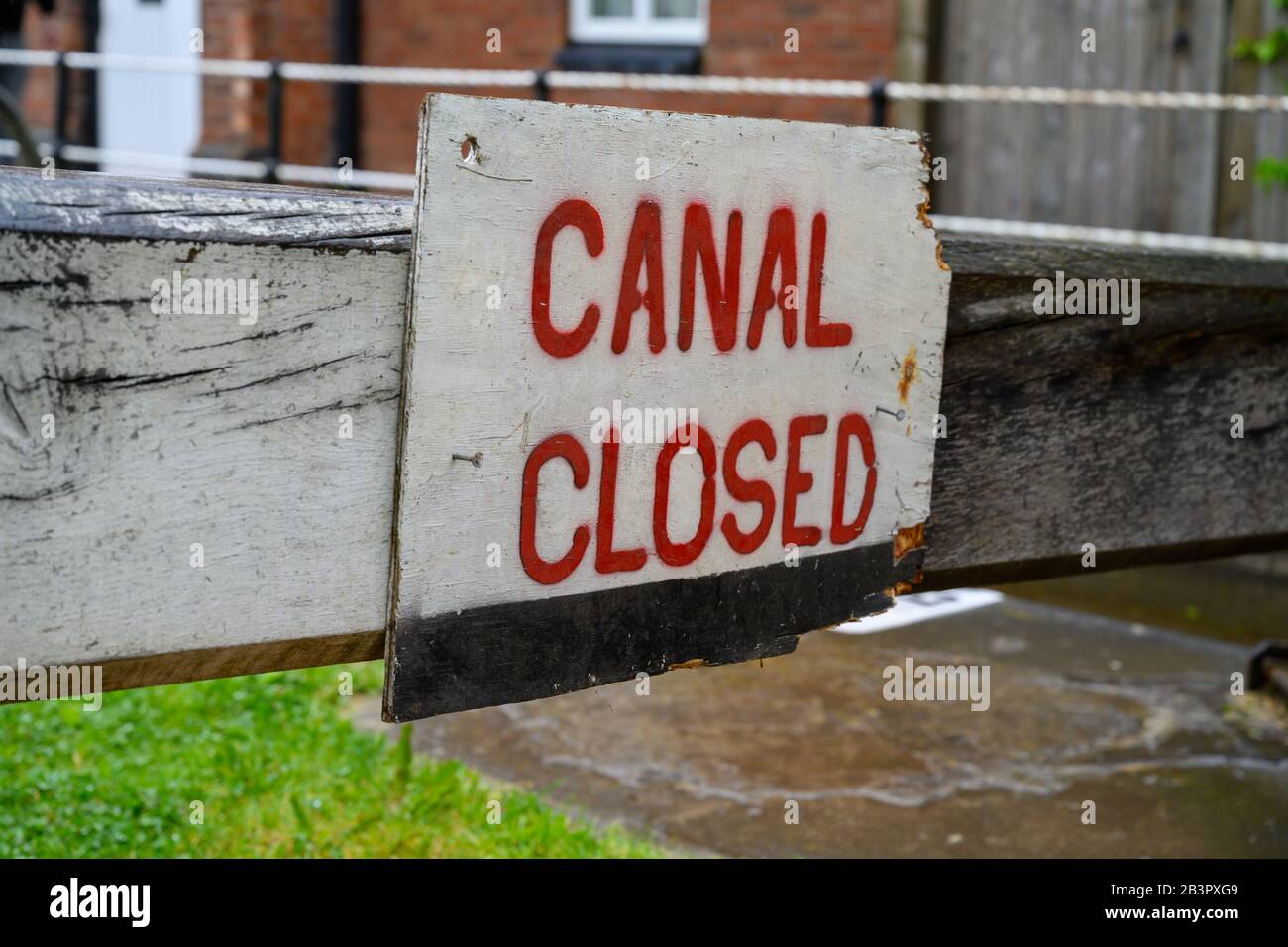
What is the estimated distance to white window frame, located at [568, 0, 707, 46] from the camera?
7.48 metres

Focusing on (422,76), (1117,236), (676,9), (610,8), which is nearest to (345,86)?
(422,76)

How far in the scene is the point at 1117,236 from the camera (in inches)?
229

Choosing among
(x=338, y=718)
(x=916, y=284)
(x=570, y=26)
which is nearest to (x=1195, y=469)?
(x=916, y=284)

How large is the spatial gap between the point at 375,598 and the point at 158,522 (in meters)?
0.18

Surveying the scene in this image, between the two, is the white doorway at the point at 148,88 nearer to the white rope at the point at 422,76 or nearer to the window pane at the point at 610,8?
the white rope at the point at 422,76

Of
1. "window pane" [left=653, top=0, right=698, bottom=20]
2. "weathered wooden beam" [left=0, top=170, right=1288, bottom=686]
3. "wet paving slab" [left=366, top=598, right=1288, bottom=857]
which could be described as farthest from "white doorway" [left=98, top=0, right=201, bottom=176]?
"weathered wooden beam" [left=0, top=170, right=1288, bottom=686]

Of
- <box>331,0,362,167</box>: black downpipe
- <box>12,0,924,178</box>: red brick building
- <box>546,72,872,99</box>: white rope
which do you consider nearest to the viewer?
<box>546,72,872,99</box>: white rope

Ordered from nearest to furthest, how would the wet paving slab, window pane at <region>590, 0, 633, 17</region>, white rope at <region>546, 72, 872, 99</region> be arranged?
1. the wet paving slab
2. white rope at <region>546, 72, 872, 99</region>
3. window pane at <region>590, 0, 633, 17</region>

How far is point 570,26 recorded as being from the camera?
7.77m

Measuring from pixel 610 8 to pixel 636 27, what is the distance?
0.23 meters

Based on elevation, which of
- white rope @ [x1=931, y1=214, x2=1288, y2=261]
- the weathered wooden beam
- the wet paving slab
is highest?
white rope @ [x1=931, y1=214, x2=1288, y2=261]

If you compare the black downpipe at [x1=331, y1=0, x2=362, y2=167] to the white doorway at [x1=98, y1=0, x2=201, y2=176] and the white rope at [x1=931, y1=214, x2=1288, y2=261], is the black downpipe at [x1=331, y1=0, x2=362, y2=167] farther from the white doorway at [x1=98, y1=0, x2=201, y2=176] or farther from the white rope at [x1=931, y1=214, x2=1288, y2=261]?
the white rope at [x1=931, y1=214, x2=1288, y2=261]

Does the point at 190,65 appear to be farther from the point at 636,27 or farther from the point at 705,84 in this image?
the point at 705,84
